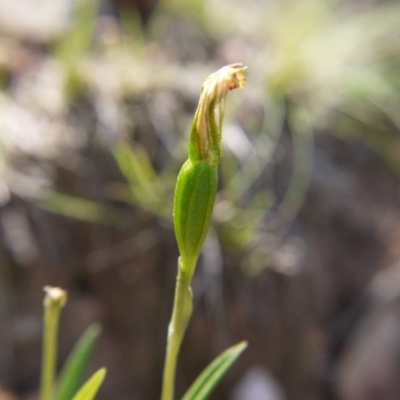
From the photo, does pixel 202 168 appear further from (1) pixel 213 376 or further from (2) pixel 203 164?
(1) pixel 213 376

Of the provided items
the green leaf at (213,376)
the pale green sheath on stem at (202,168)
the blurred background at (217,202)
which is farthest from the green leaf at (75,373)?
the blurred background at (217,202)

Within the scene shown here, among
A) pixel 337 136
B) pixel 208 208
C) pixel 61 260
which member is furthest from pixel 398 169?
pixel 208 208

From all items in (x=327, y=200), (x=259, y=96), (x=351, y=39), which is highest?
(x=351, y=39)

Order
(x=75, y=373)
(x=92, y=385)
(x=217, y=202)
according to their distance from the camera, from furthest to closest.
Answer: (x=217, y=202) → (x=75, y=373) → (x=92, y=385)

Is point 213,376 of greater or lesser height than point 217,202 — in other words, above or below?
below

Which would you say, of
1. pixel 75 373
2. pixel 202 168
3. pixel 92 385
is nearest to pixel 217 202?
pixel 75 373

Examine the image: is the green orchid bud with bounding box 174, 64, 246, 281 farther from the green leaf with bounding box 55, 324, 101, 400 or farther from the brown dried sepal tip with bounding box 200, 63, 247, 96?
the green leaf with bounding box 55, 324, 101, 400

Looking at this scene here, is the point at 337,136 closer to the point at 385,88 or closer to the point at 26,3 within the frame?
the point at 385,88

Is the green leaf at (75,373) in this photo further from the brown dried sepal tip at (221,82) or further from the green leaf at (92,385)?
the brown dried sepal tip at (221,82)
